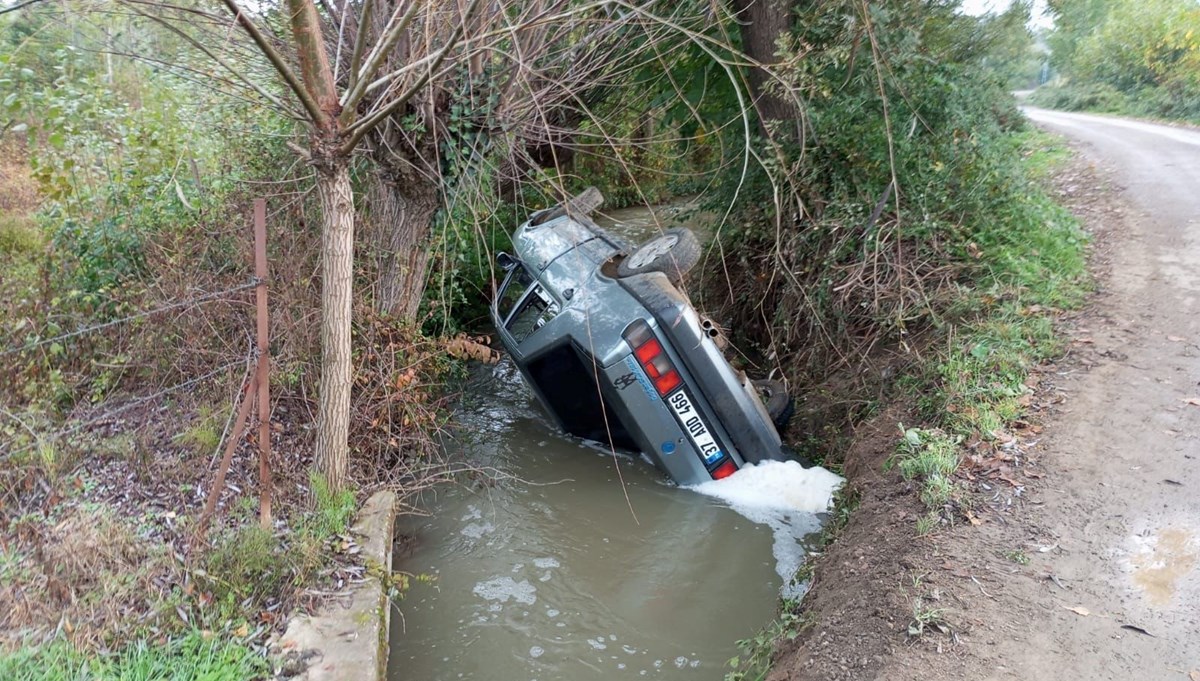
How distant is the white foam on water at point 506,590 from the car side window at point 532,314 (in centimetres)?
227

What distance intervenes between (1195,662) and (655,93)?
271 inches

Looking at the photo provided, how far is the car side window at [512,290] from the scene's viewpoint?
7.27m

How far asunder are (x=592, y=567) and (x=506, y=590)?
66cm

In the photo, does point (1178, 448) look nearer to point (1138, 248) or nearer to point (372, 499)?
point (1138, 248)

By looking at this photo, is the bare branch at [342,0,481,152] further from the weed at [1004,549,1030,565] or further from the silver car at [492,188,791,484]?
the weed at [1004,549,1030,565]

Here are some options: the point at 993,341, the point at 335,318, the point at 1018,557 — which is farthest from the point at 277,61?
the point at 993,341

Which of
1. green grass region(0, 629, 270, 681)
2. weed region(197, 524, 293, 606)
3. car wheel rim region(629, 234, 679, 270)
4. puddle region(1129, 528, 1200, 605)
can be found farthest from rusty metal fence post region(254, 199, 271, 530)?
puddle region(1129, 528, 1200, 605)

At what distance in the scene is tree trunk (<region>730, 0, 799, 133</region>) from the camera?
7.67 metres

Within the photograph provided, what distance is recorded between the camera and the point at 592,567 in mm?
5574

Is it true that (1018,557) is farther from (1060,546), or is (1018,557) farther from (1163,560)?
(1163,560)

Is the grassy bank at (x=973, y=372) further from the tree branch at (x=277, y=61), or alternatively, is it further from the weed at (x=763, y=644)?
the tree branch at (x=277, y=61)

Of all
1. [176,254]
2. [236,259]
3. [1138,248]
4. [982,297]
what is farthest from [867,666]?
[1138,248]

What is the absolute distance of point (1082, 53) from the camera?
28.1 m

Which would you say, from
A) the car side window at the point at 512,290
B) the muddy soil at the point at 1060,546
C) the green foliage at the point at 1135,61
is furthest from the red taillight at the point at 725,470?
the green foliage at the point at 1135,61
